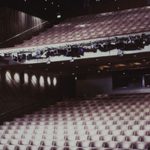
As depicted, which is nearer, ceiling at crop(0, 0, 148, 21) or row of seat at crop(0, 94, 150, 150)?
row of seat at crop(0, 94, 150, 150)

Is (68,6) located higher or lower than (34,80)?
higher

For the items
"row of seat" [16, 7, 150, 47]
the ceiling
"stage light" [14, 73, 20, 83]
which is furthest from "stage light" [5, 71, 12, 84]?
the ceiling

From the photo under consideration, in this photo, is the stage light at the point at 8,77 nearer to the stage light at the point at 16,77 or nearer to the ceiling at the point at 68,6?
the stage light at the point at 16,77

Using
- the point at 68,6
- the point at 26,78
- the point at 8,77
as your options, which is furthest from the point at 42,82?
the point at 68,6

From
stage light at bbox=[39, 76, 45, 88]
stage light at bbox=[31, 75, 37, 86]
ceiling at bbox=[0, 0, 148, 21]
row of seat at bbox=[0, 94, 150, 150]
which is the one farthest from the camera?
ceiling at bbox=[0, 0, 148, 21]

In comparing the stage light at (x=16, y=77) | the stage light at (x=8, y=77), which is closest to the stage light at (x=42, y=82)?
the stage light at (x=16, y=77)

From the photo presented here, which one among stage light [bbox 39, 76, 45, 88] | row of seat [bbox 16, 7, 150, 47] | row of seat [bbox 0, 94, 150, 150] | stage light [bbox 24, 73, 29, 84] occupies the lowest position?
row of seat [bbox 0, 94, 150, 150]

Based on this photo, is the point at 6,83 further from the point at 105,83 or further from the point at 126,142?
the point at 126,142

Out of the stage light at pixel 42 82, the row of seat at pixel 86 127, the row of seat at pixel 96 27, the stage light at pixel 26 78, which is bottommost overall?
the row of seat at pixel 86 127

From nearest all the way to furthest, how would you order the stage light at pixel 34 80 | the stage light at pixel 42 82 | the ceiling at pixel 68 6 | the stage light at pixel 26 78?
the stage light at pixel 26 78 < the stage light at pixel 34 80 < the stage light at pixel 42 82 < the ceiling at pixel 68 6

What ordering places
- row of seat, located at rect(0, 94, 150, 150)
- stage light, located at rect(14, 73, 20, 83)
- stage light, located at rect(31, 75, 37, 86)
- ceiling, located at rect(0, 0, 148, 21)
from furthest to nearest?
ceiling, located at rect(0, 0, 148, 21)
stage light, located at rect(31, 75, 37, 86)
stage light, located at rect(14, 73, 20, 83)
row of seat, located at rect(0, 94, 150, 150)

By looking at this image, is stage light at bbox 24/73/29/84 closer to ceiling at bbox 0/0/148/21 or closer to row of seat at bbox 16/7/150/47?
row of seat at bbox 16/7/150/47

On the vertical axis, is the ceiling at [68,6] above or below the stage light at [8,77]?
above

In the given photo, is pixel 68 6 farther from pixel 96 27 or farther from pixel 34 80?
pixel 34 80
